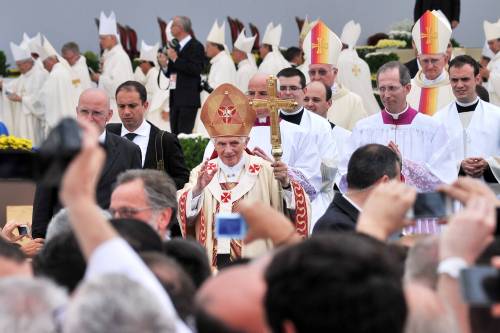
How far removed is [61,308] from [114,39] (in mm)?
18186

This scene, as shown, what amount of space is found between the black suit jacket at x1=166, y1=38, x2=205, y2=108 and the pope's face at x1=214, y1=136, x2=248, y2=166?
8.25 metres

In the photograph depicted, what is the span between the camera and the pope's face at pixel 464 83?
8949 mm

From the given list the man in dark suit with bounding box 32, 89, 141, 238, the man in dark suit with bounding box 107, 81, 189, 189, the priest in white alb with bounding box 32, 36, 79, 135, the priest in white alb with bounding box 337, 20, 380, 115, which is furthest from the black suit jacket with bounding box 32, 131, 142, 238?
the priest in white alb with bounding box 32, 36, 79, 135

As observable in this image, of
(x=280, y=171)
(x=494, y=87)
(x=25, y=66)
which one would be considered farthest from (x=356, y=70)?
(x=280, y=171)

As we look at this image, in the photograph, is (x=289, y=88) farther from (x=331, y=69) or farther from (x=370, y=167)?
(x=370, y=167)

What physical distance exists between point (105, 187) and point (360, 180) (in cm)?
194

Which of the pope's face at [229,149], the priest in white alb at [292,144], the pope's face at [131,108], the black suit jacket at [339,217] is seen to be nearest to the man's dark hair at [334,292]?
the black suit jacket at [339,217]

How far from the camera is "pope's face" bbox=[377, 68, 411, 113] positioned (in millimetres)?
8422

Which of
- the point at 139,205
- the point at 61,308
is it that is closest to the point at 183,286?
the point at 61,308

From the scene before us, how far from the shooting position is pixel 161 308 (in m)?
2.58

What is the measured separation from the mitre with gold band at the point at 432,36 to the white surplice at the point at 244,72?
837 cm

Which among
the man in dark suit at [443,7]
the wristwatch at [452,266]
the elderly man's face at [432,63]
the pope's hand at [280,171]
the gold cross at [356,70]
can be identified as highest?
the man in dark suit at [443,7]

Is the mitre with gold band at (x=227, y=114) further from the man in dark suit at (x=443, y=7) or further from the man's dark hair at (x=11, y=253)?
the man in dark suit at (x=443, y=7)

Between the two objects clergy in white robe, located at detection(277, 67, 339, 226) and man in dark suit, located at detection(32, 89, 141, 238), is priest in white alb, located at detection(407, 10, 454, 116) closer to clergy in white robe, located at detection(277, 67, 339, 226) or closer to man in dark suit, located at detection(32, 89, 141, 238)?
clergy in white robe, located at detection(277, 67, 339, 226)
